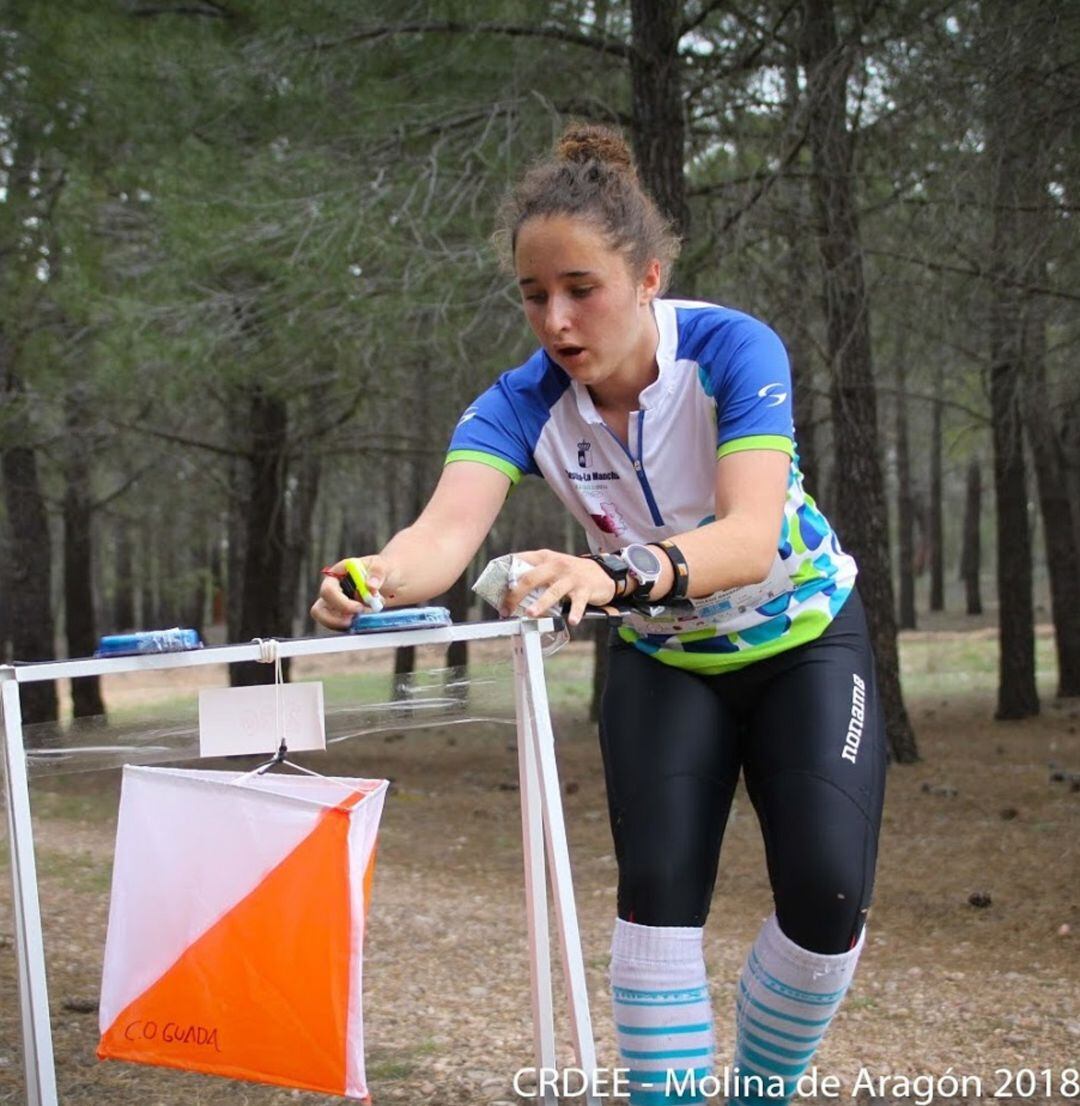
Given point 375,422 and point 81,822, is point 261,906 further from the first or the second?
point 375,422

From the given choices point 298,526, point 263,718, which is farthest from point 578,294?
point 298,526

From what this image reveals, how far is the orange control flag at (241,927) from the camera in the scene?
92.4 inches

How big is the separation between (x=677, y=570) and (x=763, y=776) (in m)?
0.67

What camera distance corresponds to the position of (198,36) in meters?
11.0

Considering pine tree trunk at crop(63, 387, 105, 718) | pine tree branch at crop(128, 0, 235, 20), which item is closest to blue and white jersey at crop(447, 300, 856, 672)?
pine tree branch at crop(128, 0, 235, 20)

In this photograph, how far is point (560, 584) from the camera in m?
2.24

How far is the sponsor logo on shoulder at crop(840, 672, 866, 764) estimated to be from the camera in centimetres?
274

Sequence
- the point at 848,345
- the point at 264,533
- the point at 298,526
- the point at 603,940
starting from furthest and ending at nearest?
the point at 298,526 < the point at 264,533 < the point at 848,345 < the point at 603,940

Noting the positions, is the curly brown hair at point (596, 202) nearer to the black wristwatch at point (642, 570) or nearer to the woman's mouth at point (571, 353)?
the woman's mouth at point (571, 353)

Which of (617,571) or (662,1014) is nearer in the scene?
(617,571)

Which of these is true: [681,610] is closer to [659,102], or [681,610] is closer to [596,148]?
[596,148]

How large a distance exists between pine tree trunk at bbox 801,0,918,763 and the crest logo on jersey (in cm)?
604

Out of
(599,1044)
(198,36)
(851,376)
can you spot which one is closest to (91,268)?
(198,36)

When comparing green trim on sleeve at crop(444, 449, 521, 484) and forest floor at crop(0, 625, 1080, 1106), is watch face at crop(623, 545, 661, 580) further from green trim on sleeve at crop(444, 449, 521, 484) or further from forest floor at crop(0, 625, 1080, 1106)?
forest floor at crop(0, 625, 1080, 1106)
